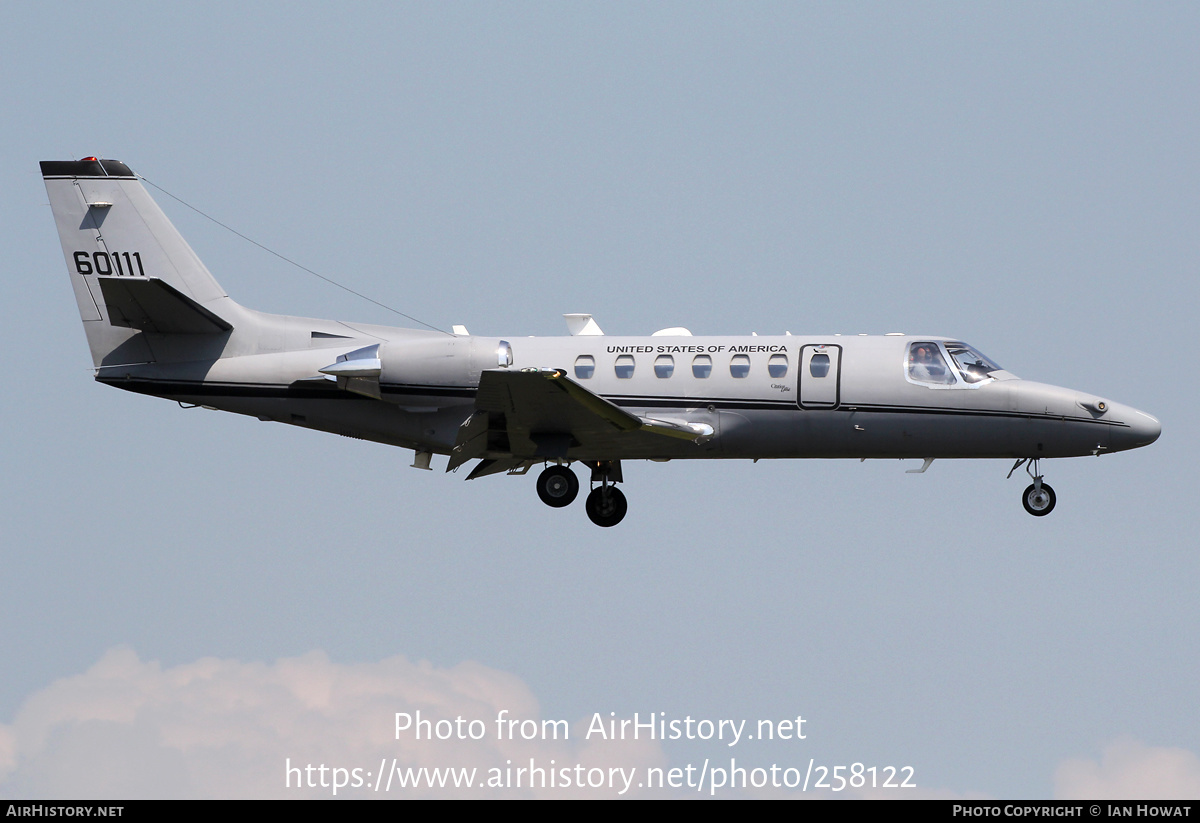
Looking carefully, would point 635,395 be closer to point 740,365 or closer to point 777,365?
point 740,365

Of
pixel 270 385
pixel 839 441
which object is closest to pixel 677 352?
pixel 839 441

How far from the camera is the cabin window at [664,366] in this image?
23641mm

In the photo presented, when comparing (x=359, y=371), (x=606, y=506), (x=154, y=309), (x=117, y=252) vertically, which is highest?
(x=117, y=252)

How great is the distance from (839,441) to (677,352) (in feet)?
10.2

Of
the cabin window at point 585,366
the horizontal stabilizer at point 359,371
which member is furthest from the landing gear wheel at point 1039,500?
the horizontal stabilizer at point 359,371

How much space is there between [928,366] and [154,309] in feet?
44.0

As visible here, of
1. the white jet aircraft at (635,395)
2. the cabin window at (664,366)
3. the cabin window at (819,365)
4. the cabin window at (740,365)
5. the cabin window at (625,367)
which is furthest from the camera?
the cabin window at (625,367)

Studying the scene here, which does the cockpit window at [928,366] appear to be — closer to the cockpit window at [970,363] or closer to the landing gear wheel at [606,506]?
the cockpit window at [970,363]

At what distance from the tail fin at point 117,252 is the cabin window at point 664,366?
25.5 feet

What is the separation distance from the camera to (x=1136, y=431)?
23484mm

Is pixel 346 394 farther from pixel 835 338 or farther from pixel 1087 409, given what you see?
pixel 1087 409

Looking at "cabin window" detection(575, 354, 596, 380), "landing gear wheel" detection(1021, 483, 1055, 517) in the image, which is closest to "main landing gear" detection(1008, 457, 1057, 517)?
"landing gear wheel" detection(1021, 483, 1055, 517)

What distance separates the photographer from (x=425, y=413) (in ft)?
78.6

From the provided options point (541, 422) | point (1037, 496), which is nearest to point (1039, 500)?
point (1037, 496)
